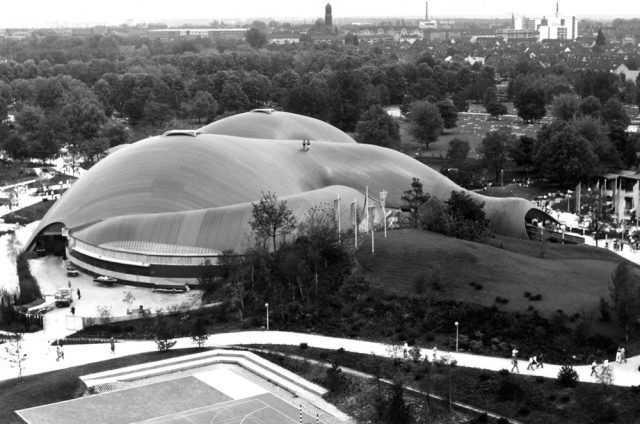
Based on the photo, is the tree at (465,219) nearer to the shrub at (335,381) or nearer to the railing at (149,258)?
the railing at (149,258)

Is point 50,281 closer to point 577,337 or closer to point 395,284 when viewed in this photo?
point 395,284

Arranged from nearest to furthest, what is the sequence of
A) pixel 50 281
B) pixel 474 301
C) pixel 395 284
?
pixel 474 301
pixel 395 284
pixel 50 281

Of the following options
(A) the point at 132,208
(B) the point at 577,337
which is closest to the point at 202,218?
(A) the point at 132,208

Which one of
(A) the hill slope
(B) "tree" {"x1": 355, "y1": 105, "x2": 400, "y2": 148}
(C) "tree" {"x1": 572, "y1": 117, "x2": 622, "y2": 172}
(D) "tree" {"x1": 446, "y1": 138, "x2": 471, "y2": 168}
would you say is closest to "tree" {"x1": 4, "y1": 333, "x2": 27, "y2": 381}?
(A) the hill slope

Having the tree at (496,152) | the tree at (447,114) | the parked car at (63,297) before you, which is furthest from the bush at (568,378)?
the tree at (447,114)

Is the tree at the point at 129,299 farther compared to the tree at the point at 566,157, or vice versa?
the tree at the point at 566,157

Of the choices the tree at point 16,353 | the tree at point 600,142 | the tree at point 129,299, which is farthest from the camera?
the tree at point 600,142

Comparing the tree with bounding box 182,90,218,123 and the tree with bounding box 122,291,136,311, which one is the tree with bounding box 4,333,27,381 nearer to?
the tree with bounding box 122,291,136,311
